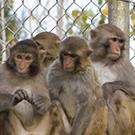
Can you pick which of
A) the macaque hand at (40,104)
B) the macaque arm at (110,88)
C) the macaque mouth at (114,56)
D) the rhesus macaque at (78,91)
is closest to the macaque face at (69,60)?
the rhesus macaque at (78,91)

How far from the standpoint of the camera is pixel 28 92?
5.04 m

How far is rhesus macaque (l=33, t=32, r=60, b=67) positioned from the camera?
6078 millimetres

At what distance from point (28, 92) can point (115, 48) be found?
935 mm

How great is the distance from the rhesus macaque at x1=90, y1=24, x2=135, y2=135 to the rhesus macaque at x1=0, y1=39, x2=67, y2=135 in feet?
1.82

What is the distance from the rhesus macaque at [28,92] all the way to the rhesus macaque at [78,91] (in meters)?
0.11

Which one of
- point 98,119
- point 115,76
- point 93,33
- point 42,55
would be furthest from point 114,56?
point 98,119

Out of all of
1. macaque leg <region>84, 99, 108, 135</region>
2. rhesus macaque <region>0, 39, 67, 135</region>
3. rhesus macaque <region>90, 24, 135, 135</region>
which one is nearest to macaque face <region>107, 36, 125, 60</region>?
rhesus macaque <region>90, 24, 135, 135</region>

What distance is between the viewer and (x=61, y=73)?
16.9ft

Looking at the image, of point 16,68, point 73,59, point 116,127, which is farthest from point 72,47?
point 116,127

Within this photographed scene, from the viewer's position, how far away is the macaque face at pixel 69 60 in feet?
16.4

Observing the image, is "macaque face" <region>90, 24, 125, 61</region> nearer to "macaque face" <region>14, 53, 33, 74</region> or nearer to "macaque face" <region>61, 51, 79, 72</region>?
"macaque face" <region>61, 51, 79, 72</region>

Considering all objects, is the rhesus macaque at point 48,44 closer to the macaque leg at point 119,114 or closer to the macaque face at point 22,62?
the macaque leg at point 119,114

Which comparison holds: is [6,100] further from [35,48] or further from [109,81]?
[109,81]

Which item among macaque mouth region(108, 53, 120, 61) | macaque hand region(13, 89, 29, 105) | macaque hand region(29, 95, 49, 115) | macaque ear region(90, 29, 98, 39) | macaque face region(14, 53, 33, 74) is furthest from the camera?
macaque ear region(90, 29, 98, 39)
